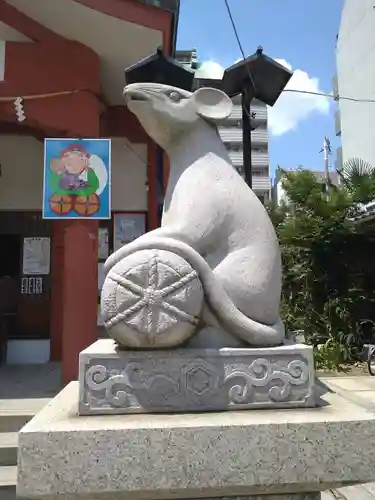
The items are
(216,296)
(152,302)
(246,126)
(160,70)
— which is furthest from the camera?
(246,126)

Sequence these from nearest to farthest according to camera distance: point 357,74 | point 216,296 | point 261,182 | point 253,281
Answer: point 216,296 < point 253,281 < point 357,74 < point 261,182

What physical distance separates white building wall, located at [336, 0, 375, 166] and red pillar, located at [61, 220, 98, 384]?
1438 centimetres

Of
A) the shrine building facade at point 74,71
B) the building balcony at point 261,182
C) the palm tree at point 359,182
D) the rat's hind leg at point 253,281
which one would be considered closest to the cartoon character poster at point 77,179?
the shrine building facade at point 74,71

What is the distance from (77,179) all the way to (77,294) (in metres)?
1.23

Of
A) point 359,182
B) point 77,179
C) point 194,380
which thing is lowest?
point 194,380

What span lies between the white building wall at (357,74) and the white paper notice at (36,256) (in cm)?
1359

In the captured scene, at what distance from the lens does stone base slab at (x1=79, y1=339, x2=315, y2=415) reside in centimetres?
175

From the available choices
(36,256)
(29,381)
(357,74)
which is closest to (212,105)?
(29,381)

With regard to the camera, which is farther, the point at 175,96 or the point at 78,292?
the point at 78,292

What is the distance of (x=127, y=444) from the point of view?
1.59 m

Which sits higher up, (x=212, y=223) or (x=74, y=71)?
(x=74, y=71)

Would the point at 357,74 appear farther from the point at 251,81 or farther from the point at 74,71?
the point at 251,81

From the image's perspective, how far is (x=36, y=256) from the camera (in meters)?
6.83

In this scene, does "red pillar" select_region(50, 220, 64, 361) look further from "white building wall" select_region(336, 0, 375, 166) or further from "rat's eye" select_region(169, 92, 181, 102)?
"white building wall" select_region(336, 0, 375, 166)
